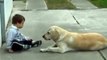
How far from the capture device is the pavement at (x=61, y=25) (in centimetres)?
746

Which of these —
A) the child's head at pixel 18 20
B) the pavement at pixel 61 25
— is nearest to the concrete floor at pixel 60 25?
the pavement at pixel 61 25

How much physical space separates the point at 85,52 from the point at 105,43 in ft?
1.65

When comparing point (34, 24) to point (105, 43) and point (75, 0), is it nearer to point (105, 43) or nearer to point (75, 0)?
point (105, 43)

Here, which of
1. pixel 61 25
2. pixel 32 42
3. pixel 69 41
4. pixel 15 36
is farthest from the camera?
pixel 61 25

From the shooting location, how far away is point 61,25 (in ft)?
36.5

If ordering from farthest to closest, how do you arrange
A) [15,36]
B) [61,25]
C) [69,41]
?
[61,25]
[15,36]
[69,41]

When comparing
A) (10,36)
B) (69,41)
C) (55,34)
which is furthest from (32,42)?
(69,41)

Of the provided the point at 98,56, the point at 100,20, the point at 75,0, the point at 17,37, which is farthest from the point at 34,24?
the point at 75,0

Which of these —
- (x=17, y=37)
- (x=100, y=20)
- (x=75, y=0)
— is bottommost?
(x=75, y=0)

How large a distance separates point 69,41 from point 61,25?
349 centimetres

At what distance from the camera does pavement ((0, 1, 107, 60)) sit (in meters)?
7.46

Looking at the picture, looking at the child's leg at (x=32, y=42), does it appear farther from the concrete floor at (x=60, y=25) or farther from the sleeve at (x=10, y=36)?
the sleeve at (x=10, y=36)

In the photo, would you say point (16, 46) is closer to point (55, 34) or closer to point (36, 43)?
point (36, 43)

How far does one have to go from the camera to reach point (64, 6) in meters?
16.0
